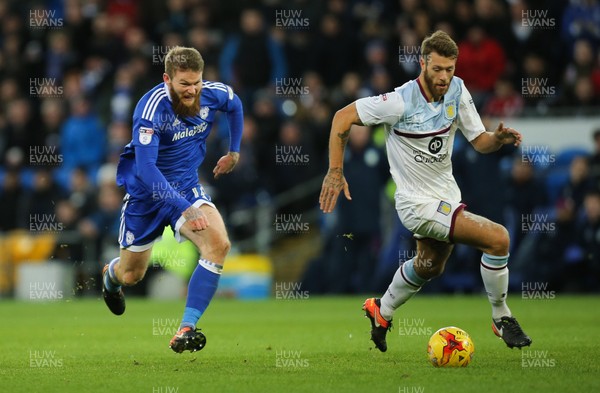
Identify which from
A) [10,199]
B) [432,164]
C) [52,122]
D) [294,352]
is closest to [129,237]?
[294,352]

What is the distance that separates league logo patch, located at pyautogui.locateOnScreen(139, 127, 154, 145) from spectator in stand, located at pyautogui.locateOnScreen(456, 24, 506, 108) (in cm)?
946

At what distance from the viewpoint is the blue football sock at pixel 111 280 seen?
36.5ft

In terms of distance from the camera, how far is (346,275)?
18281mm

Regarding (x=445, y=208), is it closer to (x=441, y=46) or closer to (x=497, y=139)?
(x=497, y=139)

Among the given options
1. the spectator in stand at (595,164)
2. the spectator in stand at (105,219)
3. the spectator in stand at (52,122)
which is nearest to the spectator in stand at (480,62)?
the spectator in stand at (595,164)

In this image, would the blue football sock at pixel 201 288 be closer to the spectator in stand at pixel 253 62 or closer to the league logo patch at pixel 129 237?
the league logo patch at pixel 129 237

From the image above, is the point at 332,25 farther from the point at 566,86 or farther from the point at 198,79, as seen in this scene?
the point at 198,79

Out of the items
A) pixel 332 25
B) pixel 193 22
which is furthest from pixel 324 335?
pixel 193 22

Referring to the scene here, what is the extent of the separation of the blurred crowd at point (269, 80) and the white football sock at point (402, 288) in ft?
24.0

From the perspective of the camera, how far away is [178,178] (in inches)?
398

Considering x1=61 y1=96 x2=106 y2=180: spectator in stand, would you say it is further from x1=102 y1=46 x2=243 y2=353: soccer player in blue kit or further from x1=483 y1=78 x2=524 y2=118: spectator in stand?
x1=102 y1=46 x2=243 y2=353: soccer player in blue kit

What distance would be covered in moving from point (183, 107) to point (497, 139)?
2712 millimetres

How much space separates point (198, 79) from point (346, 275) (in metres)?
9.21

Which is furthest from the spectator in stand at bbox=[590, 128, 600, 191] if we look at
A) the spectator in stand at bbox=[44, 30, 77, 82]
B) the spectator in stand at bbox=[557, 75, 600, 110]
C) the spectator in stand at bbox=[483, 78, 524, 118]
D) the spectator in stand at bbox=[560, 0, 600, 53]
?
the spectator in stand at bbox=[44, 30, 77, 82]
